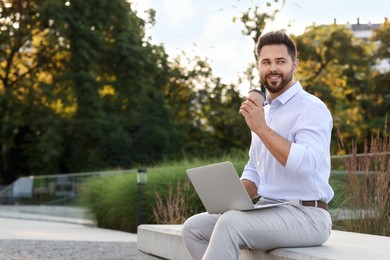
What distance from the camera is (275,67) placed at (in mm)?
4230

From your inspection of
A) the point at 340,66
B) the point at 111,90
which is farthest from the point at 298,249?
the point at 340,66

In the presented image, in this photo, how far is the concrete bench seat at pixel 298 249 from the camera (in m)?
4.12

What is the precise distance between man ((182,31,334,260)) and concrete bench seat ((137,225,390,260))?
8cm

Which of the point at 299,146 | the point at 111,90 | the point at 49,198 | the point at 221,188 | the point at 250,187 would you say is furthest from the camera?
the point at 111,90

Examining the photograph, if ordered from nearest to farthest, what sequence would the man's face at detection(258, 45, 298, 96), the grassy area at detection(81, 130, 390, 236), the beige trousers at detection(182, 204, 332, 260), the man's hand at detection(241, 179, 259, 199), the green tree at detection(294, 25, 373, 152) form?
the beige trousers at detection(182, 204, 332, 260)
the man's face at detection(258, 45, 298, 96)
the man's hand at detection(241, 179, 259, 199)
the grassy area at detection(81, 130, 390, 236)
the green tree at detection(294, 25, 373, 152)

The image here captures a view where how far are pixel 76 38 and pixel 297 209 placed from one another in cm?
2884

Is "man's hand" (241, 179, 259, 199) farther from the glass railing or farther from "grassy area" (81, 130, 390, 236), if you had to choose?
the glass railing

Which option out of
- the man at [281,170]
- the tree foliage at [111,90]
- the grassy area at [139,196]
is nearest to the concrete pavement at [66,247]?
the grassy area at [139,196]

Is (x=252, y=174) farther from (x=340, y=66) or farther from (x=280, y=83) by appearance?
(x=340, y=66)

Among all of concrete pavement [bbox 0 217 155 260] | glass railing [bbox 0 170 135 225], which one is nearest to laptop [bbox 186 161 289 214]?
concrete pavement [bbox 0 217 155 260]

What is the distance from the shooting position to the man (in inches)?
156

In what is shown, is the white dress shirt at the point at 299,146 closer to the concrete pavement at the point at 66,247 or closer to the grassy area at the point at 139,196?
the concrete pavement at the point at 66,247

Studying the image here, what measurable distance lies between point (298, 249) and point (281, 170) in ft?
1.14

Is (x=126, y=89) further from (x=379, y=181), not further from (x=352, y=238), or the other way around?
(x=352, y=238)
